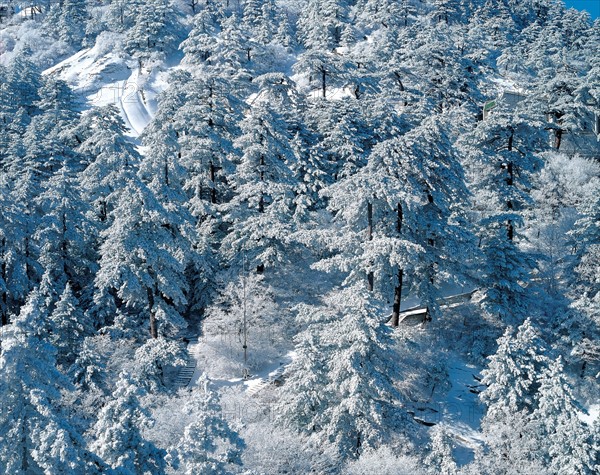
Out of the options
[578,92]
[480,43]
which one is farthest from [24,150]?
[480,43]

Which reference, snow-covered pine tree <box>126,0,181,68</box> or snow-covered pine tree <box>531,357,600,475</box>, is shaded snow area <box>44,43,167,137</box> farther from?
snow-covered pine tree <box>531,357,600,475</box>

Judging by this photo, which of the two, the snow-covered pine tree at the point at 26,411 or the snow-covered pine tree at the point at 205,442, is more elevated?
the snow-covered pine tree at the point at 26,411

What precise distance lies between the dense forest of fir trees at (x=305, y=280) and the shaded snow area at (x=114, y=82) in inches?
762

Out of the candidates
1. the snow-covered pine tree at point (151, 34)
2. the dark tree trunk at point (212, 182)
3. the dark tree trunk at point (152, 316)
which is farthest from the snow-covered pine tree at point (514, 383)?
the snow-covered pine tree at point (151, 34)

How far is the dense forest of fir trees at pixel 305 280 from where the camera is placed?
21.7 metres

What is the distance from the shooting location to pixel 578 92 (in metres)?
50.3

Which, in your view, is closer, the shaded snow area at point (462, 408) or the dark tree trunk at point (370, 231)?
the shaded snow area at point (462, 408)

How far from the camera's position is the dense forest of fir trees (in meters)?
21.7

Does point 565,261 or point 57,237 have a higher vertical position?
point 57,237

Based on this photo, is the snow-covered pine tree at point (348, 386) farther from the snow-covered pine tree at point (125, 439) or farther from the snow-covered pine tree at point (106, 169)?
the snow-covered pine tree at point (106, 169)

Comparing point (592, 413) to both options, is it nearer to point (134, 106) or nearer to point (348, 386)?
point (348, 386)

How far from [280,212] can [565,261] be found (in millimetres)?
20381

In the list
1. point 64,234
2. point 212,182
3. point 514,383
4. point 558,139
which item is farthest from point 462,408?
point 558,139

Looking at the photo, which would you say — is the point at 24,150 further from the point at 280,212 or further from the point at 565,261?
the point at 565,261
